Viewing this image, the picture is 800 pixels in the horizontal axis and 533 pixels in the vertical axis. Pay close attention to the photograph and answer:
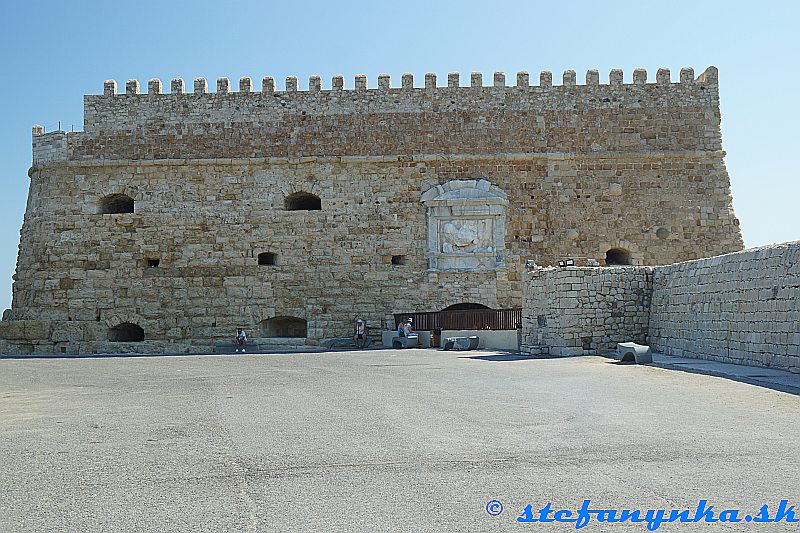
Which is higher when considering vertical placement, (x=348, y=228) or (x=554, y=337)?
(x=348, y=228)

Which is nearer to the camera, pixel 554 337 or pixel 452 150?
pixel 554 337

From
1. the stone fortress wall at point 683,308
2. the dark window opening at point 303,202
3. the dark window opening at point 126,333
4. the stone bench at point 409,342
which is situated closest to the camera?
the stone fortress wall at point 683,308

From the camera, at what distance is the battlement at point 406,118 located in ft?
57.9

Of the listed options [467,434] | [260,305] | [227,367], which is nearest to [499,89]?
[260,305]

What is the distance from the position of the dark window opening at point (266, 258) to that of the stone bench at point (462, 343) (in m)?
5.01

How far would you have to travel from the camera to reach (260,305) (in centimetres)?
1747

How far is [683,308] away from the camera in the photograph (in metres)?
11.1

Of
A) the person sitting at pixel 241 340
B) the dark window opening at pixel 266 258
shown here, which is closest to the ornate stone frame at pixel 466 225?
the dark window opening at pixel 266 258

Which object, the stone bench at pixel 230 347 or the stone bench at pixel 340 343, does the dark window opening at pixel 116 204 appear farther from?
the stone bench at pixel 340 343

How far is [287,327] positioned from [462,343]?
5.24 m

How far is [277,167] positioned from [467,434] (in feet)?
44.9

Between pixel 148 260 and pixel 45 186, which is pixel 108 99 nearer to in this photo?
pixel 45 186

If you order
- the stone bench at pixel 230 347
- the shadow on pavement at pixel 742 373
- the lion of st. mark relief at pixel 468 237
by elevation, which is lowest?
the stone bench at pixel 230 347

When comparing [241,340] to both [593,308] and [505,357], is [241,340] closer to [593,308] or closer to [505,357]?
[505,357]
